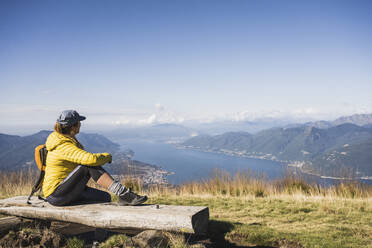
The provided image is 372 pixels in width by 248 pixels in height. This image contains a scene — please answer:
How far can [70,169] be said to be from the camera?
11.1ft

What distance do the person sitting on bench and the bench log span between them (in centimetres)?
15

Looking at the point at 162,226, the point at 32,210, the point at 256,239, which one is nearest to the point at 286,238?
the point at 256,239

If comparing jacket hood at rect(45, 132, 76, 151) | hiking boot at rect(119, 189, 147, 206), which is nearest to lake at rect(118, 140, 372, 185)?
hiking boot at rect(119, 189, 147, 206)

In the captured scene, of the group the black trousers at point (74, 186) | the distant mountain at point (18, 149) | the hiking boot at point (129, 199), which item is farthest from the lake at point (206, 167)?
the distant mountain at point (18, 149)

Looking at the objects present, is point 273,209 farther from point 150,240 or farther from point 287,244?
point 150,240

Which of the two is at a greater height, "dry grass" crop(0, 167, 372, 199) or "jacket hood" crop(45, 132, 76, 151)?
"jacket hood" crop(45, 132, 76, 151)

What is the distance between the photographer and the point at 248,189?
7.40 meters

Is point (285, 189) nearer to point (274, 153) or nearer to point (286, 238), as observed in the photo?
point (286, 238)

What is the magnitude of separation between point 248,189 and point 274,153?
19208cm

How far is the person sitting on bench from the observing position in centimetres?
309

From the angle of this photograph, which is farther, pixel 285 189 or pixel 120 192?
pixel 285 189

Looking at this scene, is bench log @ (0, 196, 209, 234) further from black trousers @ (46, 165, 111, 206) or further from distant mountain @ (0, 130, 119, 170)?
distant mountain @ (0, 130, 119, 170)

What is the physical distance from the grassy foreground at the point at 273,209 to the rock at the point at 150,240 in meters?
0.15

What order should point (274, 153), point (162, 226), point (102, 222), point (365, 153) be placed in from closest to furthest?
point (162, 226) < point (102, 222) < point (365, 153) < point (274, 153)
